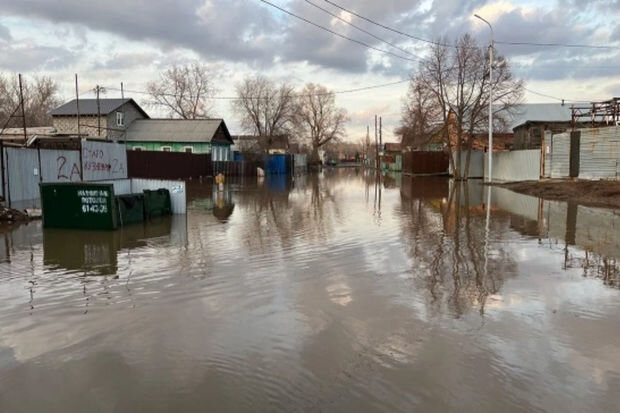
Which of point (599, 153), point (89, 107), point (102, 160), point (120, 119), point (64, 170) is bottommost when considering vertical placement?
point (64, 170)

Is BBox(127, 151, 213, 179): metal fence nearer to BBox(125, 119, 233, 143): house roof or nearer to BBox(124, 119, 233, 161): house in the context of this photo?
BBox(124, 119, 233, 161): house

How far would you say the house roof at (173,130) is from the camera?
54062 millimetres

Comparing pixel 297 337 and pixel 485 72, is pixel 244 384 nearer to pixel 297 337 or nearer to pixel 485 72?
pixel 297 337

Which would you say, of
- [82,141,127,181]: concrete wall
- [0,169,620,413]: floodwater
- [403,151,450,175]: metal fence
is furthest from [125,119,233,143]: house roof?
[0,169,620,413]: floodwater

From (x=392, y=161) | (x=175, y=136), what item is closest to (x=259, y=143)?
(x=175, y=136)

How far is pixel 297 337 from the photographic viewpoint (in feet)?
18.7

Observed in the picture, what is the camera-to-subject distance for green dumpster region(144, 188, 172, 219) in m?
16.0

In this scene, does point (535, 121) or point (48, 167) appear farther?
point (535, 121)

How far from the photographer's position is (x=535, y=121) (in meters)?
47.5

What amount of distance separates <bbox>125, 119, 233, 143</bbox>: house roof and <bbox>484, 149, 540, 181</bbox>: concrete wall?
93.7 ft

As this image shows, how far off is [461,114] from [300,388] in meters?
39.4

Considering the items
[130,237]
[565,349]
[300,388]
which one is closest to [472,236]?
[565,349]

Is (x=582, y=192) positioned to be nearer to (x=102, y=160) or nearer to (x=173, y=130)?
(x=102, y=160)

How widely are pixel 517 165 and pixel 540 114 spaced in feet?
61.6
